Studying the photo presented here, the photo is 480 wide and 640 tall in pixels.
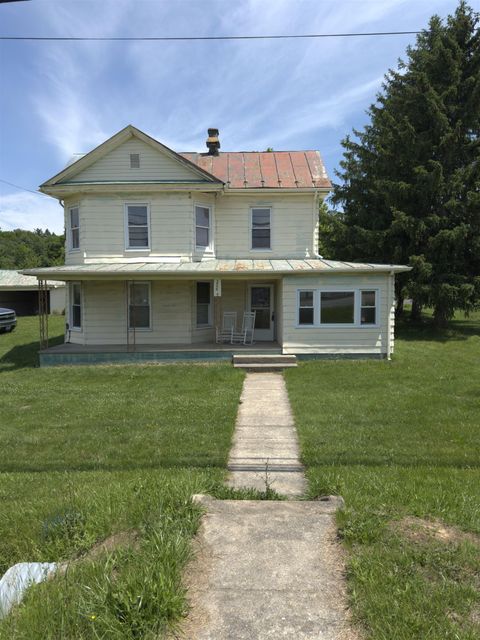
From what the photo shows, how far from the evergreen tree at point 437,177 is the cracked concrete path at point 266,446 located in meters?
10.8

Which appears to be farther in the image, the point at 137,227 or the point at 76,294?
the point at 76,294

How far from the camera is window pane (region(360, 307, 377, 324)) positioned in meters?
12.5

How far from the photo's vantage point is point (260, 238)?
14.5 meters

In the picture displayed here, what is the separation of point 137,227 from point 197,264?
93.4 inches

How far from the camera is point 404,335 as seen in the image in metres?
17.9

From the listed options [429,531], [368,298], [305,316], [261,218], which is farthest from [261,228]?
[429,531]

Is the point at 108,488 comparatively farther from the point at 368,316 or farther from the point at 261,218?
the point at 261,218

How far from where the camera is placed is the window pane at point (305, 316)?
493 inches

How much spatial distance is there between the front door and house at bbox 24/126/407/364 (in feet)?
0.12

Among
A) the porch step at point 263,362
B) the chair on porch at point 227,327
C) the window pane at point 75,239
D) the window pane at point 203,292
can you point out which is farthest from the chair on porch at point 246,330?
the window pane at point 75,239

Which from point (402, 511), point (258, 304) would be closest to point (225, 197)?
point (258, 304)

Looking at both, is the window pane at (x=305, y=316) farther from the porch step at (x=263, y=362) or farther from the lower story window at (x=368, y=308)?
the lower story window at (x=368, y=308)

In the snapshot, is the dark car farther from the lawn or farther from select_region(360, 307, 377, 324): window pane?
select_region(360, 307, 377, 324): window pane

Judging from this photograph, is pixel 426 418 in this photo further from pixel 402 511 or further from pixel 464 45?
pixel 464 45
